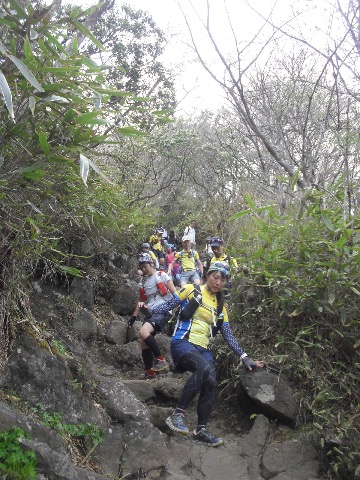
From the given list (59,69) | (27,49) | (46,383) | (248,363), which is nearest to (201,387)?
(248,363)

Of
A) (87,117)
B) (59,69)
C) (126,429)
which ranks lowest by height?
(126,429)

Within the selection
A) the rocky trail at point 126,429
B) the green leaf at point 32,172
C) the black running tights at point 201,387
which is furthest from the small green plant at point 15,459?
the black running tights at point 201,387

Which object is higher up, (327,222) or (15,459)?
(327,222)

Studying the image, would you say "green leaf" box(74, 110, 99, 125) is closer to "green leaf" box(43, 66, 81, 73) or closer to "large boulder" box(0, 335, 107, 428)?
"green leaf" box(43, 66, 81, 73)

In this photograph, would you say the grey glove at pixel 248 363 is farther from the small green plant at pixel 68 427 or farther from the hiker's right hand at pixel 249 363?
the small green plant at pixel 68 427

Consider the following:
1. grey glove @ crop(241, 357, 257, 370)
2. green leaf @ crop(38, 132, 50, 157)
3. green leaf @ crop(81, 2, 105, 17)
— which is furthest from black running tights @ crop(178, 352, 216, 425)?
green leaf @ crop(81, 2, 105, 17)

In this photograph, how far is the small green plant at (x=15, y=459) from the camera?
2855mm

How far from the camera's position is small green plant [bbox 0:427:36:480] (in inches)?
112

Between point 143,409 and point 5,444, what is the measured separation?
5.33 feet

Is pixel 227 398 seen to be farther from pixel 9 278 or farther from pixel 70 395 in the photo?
pixel 9 278

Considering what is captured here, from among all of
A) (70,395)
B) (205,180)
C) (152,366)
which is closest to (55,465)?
(70,395)

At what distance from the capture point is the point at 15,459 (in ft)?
9.55

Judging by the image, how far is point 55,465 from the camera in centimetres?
305

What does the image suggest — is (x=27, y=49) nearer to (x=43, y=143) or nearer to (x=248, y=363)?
(x=43, y=143)
